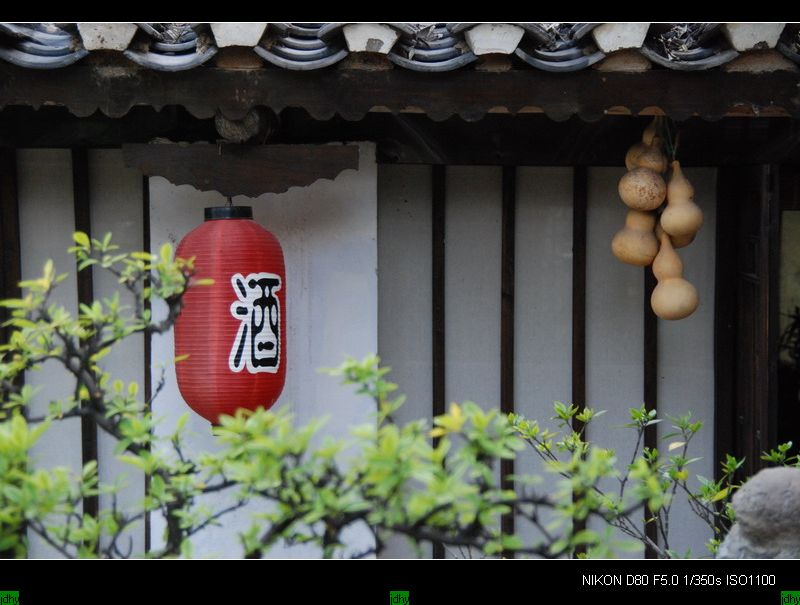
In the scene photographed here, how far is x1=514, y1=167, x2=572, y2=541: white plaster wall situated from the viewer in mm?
5688

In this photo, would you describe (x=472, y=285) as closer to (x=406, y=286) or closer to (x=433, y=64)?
(x=406, y=286)

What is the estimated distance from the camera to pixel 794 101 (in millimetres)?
4398

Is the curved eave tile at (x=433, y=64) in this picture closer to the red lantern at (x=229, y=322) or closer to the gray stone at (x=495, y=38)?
the gray stone at (x=495, y=38)

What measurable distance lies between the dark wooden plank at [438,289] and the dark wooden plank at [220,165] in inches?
37.8

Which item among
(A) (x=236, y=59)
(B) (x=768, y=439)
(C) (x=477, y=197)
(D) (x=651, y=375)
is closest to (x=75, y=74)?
(A) (x=236, y=59)

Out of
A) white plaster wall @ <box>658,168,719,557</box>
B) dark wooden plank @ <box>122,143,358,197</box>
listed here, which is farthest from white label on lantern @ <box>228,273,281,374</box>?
white plaster wall @ <box>658,168,719,557</box>

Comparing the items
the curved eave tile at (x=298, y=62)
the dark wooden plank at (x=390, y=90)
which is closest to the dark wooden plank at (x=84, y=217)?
the dark wooden plank at (x=390, y=90)

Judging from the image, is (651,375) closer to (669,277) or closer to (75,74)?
(669,277)

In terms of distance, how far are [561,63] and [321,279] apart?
175cm

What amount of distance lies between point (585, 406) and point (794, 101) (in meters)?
2.09

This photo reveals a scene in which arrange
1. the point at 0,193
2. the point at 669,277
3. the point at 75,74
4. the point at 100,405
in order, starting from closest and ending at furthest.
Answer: the point at 100,405 → the point at 75,74 → the point at 669,277 → the point at 0,193

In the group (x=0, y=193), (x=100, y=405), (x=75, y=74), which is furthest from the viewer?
(x=0, y=193)

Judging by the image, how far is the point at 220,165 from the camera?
194 inches

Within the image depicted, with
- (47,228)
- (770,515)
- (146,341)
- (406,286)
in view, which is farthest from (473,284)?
(770,515)
